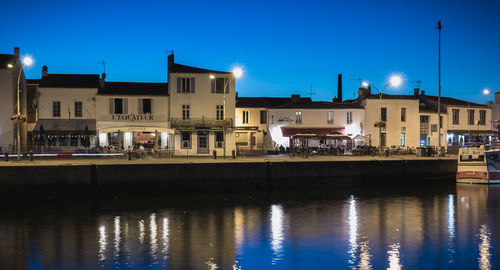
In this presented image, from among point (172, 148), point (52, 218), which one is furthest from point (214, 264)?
point (172, 148)

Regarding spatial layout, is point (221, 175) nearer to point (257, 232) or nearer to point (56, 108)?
point (257, 232)

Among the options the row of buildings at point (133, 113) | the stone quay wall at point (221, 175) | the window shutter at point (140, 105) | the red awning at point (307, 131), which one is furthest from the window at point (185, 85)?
the stone quay wall at point (221, 175)

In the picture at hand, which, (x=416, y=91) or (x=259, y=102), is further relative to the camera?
(x=416, y=91)

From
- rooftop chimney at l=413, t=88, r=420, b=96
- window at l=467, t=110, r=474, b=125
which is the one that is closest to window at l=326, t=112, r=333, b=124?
rooftop chimney at l=413, t=88, r=420, b=96

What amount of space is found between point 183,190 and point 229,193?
10.7 ft

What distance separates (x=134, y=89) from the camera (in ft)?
155

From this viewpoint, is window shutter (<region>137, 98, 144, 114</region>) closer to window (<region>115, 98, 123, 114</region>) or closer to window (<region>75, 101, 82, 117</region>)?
window (<region>115, 98, 123, 114</region>)

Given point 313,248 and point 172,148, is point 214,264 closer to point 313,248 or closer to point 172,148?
point 313,248

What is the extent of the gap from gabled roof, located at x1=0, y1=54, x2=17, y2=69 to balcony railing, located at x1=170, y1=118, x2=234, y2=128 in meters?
16.0

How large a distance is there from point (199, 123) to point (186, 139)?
6.58ft

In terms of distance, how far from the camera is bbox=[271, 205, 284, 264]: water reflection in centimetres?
1930

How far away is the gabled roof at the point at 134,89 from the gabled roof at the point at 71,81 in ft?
3.85

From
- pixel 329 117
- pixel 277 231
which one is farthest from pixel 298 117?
pixel 277 231

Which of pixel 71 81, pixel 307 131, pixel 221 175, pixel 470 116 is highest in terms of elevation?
pixel 71 81
